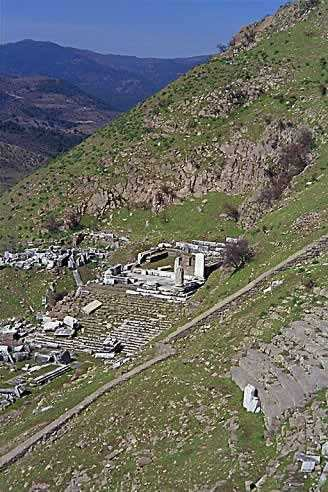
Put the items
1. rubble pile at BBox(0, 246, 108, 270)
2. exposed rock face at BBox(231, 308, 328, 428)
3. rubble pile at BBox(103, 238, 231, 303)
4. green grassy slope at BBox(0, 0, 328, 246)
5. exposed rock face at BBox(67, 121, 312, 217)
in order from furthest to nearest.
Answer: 1. green grassy slope at BBox(0, 0, 328, 246)
2. exposed rock face at BBox(67, 121, 312, 217)
3. rubble pile at BBox(0, 246, 108, 270)
4. rubble pile at BBox(103, 238, 231, 303)
5. exposed rock face at BBox(231, 308, 328, 428)

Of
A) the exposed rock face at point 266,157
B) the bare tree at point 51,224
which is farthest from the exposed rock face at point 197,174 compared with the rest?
the bare tree at point 51,224

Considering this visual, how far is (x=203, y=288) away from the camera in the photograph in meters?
42.8

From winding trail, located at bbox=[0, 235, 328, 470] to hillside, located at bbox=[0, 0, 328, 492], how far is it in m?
0.10

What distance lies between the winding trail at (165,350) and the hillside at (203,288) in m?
0.10

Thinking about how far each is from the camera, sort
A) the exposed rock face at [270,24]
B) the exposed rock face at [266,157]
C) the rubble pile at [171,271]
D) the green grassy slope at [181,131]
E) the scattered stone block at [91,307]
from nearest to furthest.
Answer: the scattered stone block at [91,307] < the rubble pile at [171,271] < the exposed rock face at [266,157] < the green grassy slope at [181,131] < the exposed rock face at [270,24]

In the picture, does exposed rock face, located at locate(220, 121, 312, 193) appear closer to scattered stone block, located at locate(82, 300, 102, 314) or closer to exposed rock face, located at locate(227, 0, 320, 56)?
scattered stone block, located at locate(82, 300, 102, 314)

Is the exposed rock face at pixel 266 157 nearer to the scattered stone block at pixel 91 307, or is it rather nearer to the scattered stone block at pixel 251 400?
the scattered stone block at pixel 91 307

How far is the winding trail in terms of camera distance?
29.0m

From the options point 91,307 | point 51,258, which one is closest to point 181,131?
point 51,258

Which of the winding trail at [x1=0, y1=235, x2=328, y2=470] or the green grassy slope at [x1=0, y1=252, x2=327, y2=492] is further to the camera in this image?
the winding trail at [x1=0, y1=235, x2=328, y2=470]

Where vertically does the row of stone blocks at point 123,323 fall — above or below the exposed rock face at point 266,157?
below

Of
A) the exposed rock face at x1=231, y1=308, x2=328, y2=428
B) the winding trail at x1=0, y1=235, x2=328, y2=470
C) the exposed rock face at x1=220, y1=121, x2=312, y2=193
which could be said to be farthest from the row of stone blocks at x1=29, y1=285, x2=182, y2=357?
the exposed rock face at x1=220, y1=121, x2=312, y2=193

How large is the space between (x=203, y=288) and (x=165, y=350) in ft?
33.2

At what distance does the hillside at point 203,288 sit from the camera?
75.3ft
